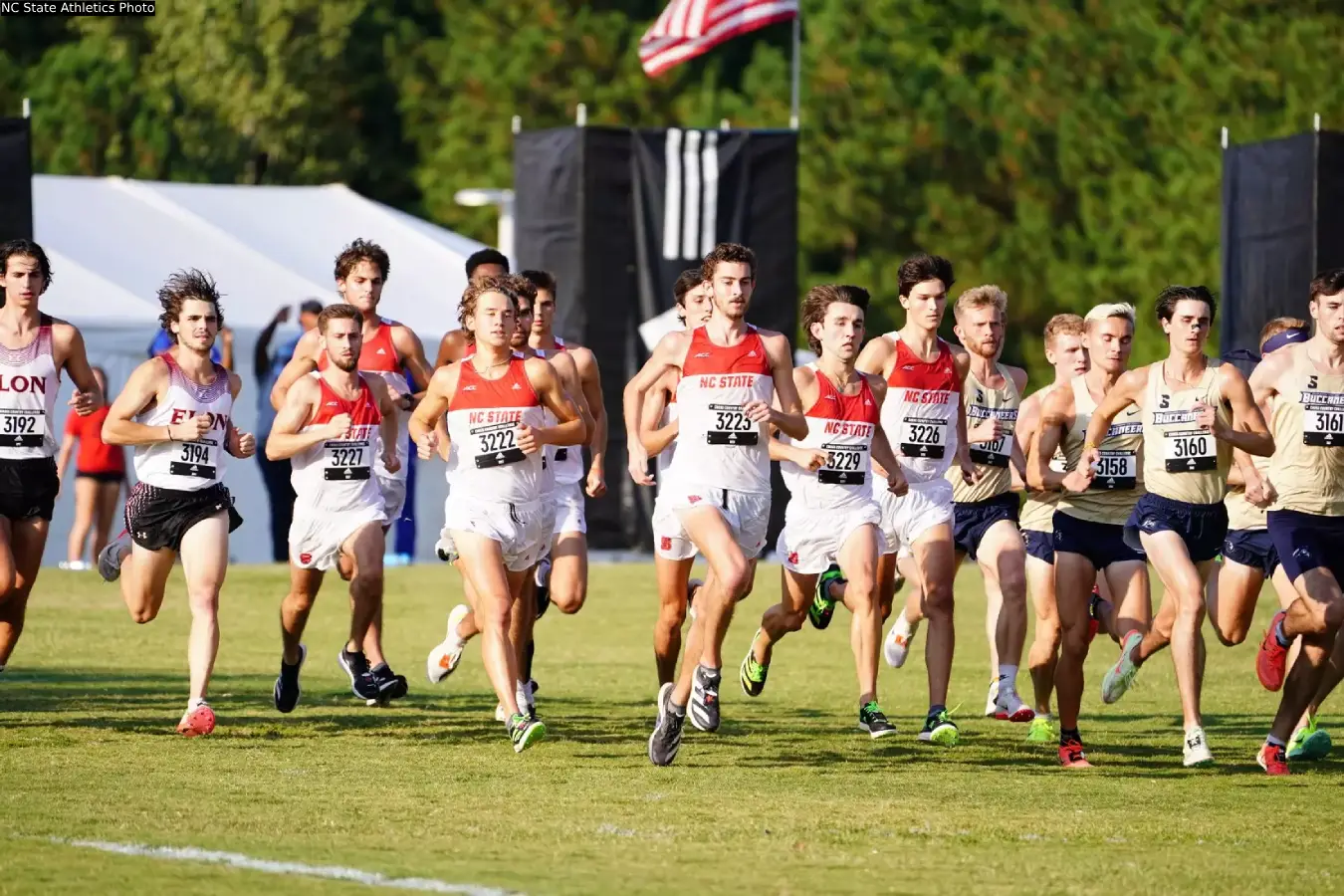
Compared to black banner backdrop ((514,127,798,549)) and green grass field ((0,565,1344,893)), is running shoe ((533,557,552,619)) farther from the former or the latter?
black banner backdrop ((514,127,798,549))

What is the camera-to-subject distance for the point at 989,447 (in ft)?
40.8

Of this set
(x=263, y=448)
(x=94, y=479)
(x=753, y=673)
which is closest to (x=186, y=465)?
(x=753, y=673)

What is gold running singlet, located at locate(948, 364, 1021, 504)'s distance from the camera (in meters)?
12.4

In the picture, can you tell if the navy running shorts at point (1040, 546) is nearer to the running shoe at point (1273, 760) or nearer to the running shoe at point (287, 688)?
the running shoe at point (1273, 760)

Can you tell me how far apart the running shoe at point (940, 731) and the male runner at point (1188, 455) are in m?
1.02

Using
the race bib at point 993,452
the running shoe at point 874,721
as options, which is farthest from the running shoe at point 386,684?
the race bib at point 993,452

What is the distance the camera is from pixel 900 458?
38.9 ft

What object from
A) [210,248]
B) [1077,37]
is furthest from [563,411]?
[1077,37]

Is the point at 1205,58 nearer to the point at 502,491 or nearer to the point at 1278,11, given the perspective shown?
the point at 1278,11

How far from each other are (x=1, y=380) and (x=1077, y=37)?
37.7 m

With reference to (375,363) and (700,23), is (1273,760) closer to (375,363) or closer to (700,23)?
(375,363)

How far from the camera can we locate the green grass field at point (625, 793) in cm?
758

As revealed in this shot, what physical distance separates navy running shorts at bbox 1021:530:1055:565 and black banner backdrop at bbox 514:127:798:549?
11964 millimetres

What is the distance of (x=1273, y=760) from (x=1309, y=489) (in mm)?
1162
